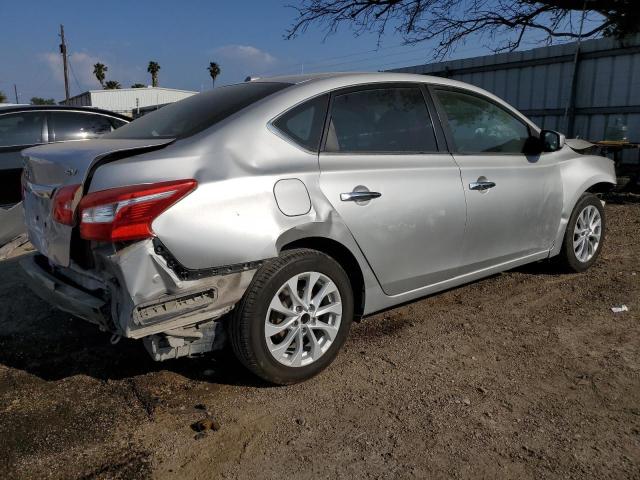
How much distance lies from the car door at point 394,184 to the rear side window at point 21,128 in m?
5.02

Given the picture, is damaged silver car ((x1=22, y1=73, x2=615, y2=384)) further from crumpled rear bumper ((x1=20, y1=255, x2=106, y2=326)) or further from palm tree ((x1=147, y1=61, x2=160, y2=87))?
palm tree ((x1=147, y1=61, x2=160, y2=87))

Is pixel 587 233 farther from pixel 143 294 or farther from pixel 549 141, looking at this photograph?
pixel 143 294

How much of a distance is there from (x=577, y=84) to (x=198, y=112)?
1049 cm

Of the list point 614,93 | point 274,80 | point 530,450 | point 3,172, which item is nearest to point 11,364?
point 274,80

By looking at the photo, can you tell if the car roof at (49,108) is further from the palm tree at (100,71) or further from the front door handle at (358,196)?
the palm tree at (100,71)

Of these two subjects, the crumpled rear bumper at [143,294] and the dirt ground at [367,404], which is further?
the crumpled rear bumper at [143,294]

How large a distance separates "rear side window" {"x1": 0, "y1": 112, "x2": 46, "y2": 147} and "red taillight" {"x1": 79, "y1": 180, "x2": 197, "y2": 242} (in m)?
4.86

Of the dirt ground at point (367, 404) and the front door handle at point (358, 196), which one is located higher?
the front door handle at point (358, 196)

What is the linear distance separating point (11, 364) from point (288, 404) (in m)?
1.84

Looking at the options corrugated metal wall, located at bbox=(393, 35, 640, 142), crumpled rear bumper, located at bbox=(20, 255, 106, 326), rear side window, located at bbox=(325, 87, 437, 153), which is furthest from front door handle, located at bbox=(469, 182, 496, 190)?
corrugated metal wall, located at bbox=(393, 35, 640, 142)

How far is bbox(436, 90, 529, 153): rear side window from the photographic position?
386cm

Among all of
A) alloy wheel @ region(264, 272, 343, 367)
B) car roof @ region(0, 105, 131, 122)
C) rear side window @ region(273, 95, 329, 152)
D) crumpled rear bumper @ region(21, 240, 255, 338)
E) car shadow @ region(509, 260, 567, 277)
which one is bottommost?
car shadow @ region(509, 260, 567, 277)

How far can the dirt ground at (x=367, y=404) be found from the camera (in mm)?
2365

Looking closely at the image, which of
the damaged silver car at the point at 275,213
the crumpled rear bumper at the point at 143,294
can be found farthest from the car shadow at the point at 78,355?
the crumpled rear bumper at the point at 143,294
